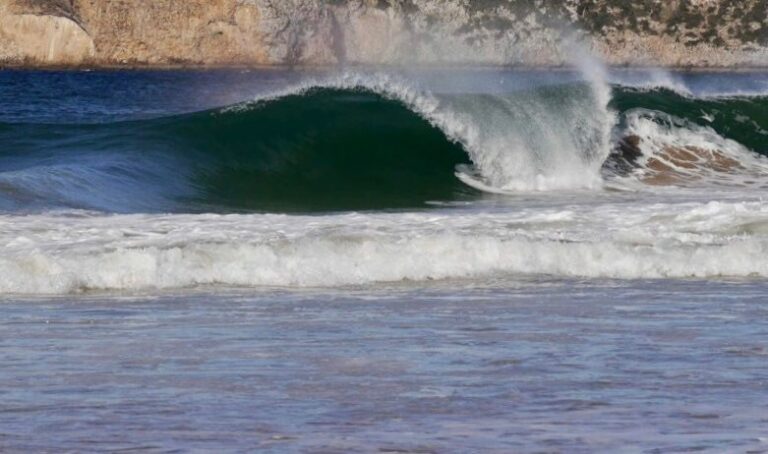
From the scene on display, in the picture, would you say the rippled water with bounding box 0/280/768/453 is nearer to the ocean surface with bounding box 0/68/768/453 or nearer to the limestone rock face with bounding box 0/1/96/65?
the ocean surface with bounding box 0/68/768/453

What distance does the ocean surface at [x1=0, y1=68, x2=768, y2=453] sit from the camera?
4621mm

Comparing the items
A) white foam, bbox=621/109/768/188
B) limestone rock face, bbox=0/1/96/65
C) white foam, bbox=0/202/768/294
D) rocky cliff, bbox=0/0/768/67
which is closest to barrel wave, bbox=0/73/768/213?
white foam, bbox=621/109/768/188

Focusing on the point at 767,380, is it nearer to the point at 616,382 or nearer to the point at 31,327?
the point at 616,382

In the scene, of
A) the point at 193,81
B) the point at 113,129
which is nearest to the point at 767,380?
the point at 113,129

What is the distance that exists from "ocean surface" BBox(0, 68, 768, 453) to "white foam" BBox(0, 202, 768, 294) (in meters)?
0.02

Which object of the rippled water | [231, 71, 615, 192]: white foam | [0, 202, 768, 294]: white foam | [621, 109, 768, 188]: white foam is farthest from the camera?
[621, 109, 768, 188]: white foam

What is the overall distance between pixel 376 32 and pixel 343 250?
70200 mm

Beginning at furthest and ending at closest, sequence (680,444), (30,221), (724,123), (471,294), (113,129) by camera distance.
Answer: (724,123) → (113,129) → (30,221) → (471,294) → (680,444)

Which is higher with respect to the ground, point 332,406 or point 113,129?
point 113,129

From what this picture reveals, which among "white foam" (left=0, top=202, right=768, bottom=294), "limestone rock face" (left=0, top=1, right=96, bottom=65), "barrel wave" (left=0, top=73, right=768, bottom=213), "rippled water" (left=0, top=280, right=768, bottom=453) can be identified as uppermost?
"limestone rock face" (left=0, top=1, right=96, bottom=65)

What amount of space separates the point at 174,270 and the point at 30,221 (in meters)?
1.70

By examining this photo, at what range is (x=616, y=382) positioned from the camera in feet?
16.9

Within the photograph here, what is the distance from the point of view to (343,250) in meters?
8.16

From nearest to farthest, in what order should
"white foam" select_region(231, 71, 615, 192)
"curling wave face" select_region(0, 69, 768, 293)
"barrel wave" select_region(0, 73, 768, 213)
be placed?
1. "curling wave face" select_region(0, 69, 768, 293)
2. "barrel wave" select_region(0, 73, 768, 213)
3. "white foam" select_region(231, 71, 615, 192)
